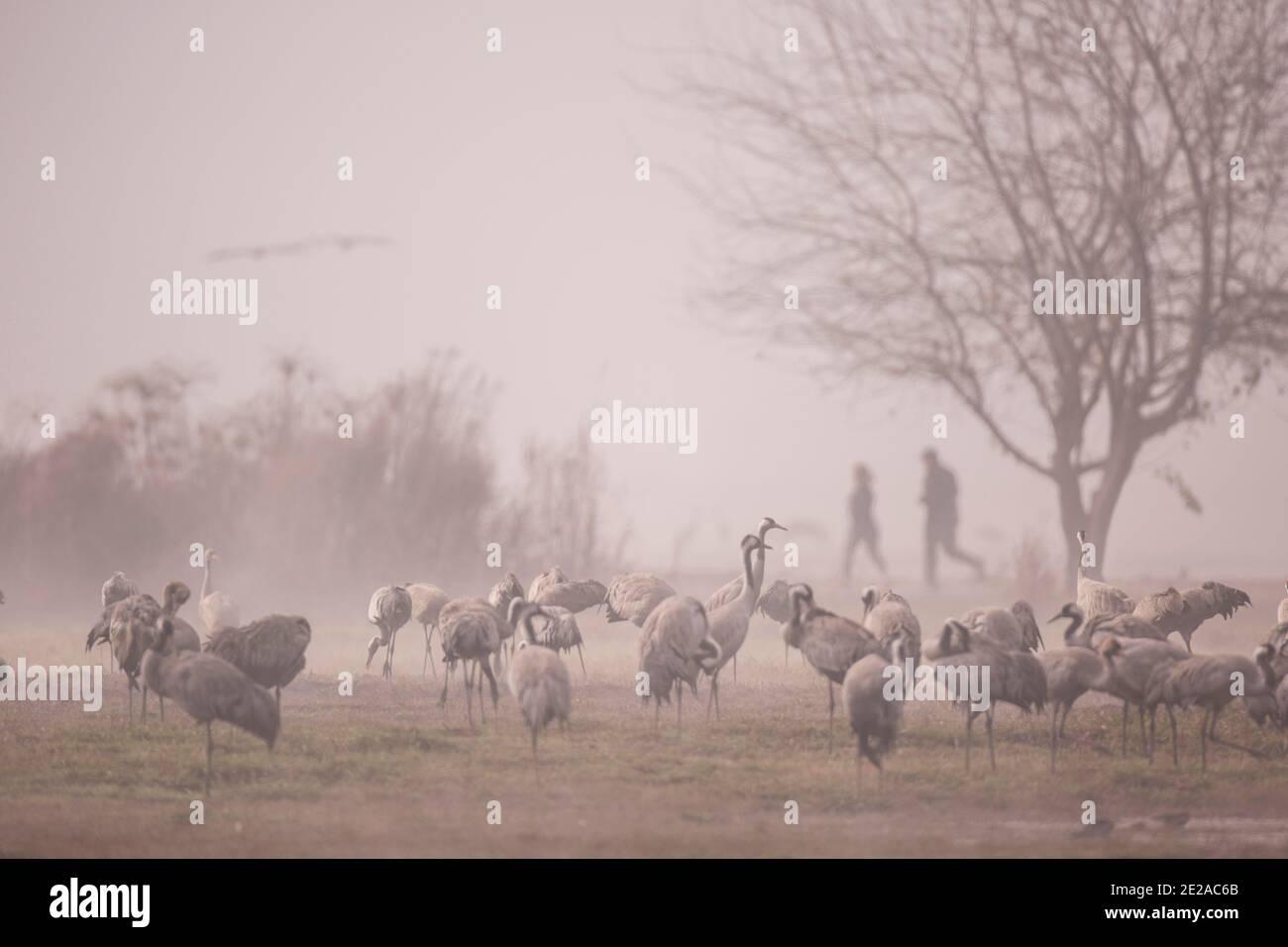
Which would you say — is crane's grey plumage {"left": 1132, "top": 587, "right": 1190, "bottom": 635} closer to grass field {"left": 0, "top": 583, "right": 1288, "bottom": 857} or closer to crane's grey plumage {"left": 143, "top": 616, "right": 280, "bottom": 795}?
grass field {"left": 0, "top": 583, "right": 1288, "bottom": 857}

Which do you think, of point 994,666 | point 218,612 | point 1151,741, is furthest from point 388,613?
point 1151,741

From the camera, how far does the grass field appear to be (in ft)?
37.0

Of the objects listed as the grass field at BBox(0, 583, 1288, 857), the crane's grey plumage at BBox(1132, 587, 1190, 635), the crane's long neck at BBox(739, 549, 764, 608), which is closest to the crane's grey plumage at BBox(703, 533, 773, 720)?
the crane's long neck at BBox(739, 549, 764, 608)

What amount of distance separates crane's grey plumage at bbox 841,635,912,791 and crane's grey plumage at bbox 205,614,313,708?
14.9 ft

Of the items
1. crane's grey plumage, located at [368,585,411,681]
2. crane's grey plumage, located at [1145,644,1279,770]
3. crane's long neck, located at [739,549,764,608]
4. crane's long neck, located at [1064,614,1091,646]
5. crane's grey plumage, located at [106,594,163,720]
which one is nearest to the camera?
crane's grey plumage, located at [1145,644,1279,770]

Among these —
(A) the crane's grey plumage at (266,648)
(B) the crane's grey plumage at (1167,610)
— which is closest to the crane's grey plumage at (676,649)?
(A) the crane's grey plumage at (266,648)

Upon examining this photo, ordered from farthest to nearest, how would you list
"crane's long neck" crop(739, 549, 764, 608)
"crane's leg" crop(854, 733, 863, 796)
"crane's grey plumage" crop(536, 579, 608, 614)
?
"crane's grey plumage" crop(536, 579, 608, 614) → "crane's long neck" crop(739, 549, 764, 608) → "crane's leg" crop(854, 733, 863, 796)

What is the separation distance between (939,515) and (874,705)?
11.1 meters

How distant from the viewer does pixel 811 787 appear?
39.7 feet

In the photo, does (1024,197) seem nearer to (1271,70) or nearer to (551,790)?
(1271,70)

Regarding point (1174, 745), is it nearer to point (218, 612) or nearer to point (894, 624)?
point (894, 624)

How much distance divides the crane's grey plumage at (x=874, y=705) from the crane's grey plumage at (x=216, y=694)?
446cm

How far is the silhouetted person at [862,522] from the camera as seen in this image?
22391 mm

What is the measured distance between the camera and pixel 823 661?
1303cm
